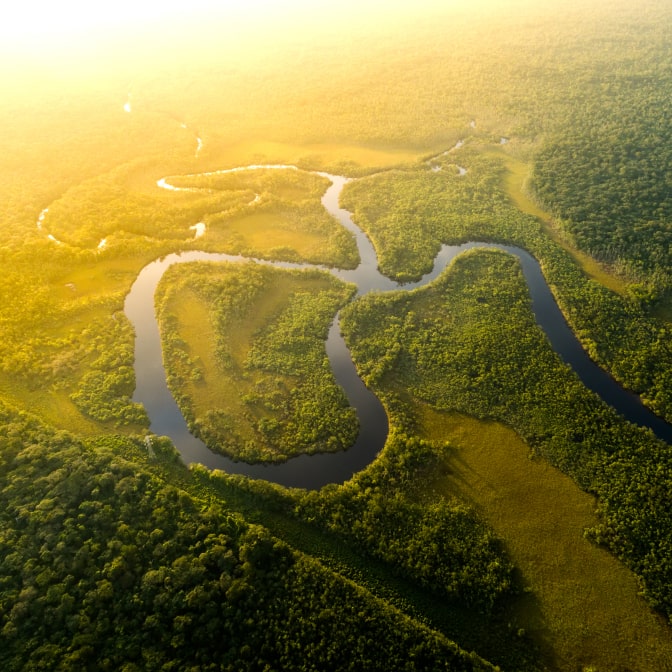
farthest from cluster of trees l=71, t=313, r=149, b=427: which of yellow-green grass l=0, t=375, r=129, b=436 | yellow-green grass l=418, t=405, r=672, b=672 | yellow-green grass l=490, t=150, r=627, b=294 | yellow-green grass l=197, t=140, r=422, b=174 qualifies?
yellow-green grass l=490, t=150, r=627, b=294

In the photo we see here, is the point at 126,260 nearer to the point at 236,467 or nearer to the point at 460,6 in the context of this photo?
the point at 236,467

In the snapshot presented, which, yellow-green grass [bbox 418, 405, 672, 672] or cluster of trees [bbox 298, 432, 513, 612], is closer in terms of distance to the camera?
yellow-green grass [bbox 418, 405, 672, 672]

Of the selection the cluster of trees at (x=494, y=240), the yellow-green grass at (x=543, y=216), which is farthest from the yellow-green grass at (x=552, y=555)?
the yellow-green grass at (x=543, y=216)

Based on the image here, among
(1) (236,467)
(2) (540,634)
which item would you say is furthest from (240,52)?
(2) (540,634)

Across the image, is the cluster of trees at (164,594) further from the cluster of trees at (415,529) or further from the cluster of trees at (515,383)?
the cluster of trees at (515,383)

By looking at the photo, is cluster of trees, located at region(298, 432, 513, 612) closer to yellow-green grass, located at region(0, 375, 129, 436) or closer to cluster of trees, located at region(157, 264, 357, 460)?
cluster of trees, located at region(157, 264, 357, 460)

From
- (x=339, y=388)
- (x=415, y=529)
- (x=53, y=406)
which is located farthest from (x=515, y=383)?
(x=53, y=406)
